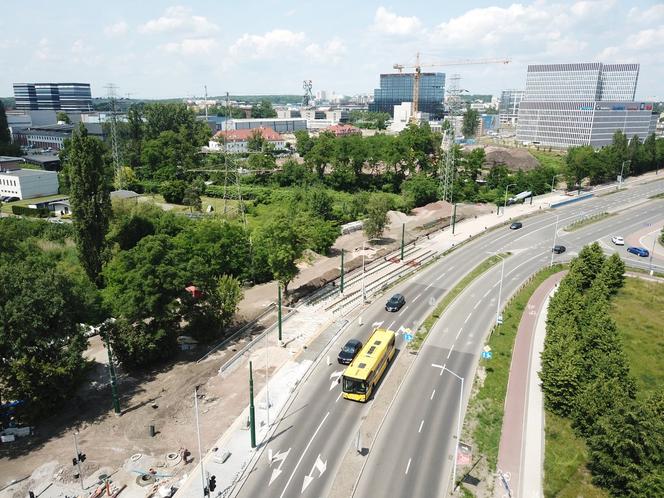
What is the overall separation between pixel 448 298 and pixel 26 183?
364 feet

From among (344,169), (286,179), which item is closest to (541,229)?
(344,169)

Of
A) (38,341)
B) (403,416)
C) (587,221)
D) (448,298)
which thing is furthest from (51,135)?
(403,416)

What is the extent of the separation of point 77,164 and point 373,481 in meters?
61.6

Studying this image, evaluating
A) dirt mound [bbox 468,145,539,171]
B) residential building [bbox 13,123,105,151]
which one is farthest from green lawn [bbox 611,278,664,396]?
residential building [bbox 13,123,105,151]

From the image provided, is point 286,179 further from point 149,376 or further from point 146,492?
point 146,492

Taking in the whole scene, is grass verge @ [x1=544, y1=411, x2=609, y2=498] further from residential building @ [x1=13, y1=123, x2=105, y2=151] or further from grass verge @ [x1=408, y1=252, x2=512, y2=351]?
residential building @ [x1=13, y1=123, x2=105, y2=151]

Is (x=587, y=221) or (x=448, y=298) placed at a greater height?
(x=587, y=221)

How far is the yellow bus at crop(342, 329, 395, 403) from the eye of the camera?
42.2 m

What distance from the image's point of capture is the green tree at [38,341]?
39469mm

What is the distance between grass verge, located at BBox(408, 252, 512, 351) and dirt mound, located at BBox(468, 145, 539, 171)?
8478 cm

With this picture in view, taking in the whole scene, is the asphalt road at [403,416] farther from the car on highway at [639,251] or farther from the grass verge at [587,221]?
the grass verge at [587,221]

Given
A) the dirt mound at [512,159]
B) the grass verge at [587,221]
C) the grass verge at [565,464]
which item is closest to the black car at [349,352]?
the grass verge at [565,464]

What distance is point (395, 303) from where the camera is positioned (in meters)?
62.8

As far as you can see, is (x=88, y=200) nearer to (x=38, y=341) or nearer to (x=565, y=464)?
(x=38, y=341)
